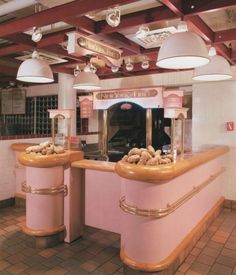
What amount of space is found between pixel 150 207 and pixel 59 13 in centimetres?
219

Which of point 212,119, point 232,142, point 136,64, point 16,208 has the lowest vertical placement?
point 16,208

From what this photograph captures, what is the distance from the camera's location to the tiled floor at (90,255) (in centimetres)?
295

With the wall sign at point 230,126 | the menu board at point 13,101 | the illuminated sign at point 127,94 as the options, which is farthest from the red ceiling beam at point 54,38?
the menu board at point 13,101

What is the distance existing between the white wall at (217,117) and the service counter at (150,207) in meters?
1.50

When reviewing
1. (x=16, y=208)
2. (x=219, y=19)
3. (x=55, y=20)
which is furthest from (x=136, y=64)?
(x=16, y=208)

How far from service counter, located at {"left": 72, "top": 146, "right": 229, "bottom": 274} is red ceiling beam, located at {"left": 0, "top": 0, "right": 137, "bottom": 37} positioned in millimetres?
1564

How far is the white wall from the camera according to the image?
5094mm

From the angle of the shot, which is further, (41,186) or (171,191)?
(41,186)

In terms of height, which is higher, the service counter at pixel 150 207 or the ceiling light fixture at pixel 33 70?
the ceiling light fixture at pixel 33 70

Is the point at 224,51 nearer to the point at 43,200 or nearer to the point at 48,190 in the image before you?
the point at 48,190

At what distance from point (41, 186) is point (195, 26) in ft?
8.94

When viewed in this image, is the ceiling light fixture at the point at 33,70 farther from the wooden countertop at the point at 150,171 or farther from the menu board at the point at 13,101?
the menu board at the point at 13,101

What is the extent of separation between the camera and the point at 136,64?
217 inches

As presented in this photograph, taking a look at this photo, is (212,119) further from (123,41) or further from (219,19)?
(123,41)
